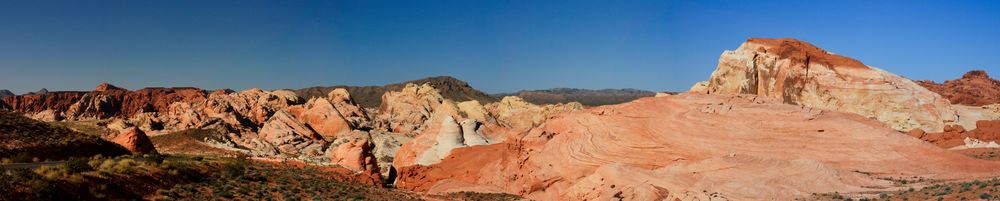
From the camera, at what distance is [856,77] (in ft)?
145

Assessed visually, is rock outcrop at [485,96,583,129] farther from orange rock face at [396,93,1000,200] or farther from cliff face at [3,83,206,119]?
cliff face at [3,83,206,119]

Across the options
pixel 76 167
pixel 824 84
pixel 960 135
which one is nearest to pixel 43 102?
pixel 76 167

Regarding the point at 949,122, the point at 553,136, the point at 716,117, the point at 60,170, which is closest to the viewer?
the point at 60,170

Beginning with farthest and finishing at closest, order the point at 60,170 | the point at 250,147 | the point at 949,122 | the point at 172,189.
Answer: the point at 250,147, the point at 949,122, the point at 172,189, the point at 60,170

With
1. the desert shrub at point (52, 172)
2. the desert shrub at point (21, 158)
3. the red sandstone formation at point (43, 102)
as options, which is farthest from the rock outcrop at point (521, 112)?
the red sandstone formation at point (43, 102)

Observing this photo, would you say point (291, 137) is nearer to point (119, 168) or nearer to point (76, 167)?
point (119, 168)

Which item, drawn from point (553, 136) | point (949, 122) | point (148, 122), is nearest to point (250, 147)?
point (148, 122)

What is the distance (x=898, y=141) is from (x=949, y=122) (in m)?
16.8

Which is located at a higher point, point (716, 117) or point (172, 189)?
point (716, 117)

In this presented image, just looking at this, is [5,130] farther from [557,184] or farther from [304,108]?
[304,108]

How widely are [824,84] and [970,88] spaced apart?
331 ft

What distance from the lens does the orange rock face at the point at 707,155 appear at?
93.9ft

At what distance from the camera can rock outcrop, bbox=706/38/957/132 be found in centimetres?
4341

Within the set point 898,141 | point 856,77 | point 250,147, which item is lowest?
point 250,147
